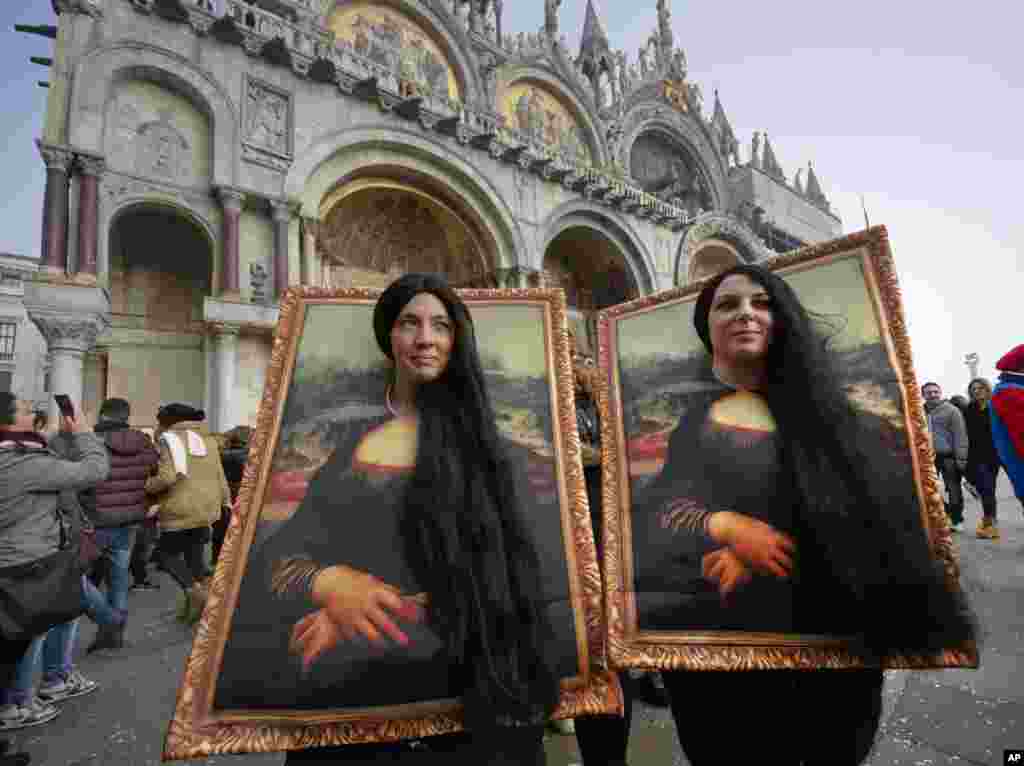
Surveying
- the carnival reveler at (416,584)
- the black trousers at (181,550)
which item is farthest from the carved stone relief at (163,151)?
the carnival reveler at (416,584)

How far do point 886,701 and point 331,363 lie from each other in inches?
131

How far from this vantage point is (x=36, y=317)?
27.3ft

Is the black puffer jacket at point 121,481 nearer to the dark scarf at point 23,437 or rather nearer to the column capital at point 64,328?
the dark scarf at point 23,437

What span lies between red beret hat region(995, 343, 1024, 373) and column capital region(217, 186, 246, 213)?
39.9 feet

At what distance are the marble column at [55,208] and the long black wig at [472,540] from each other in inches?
425

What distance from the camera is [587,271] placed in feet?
66.5

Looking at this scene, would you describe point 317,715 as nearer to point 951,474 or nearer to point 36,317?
point 951,474

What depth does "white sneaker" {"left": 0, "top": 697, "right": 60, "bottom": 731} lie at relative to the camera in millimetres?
2777

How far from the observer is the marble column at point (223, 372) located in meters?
9.65

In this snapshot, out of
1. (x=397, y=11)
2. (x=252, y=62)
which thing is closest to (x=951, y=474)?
(x=252, y=62)

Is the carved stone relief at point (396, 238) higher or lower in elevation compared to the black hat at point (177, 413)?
higher

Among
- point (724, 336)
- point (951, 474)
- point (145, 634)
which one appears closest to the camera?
point (724, 336)

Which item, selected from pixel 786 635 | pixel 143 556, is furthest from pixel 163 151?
pixel 786 635

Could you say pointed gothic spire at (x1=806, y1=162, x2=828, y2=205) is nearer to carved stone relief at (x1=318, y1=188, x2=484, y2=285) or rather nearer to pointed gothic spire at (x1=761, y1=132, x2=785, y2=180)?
pointed gothic spire at (x1=761, y1=132, x2=785, y2=180)
